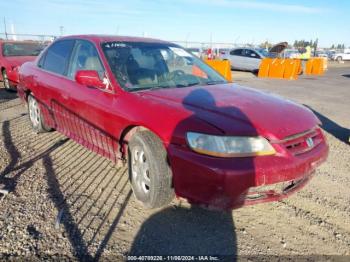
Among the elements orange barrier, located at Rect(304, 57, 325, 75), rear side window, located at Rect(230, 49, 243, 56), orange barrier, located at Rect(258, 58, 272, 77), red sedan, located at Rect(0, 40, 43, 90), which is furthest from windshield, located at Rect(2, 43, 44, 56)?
orange barrier, located at Rect(304, 57, 325, 75)

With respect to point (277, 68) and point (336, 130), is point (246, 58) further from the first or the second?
point (336, 130)

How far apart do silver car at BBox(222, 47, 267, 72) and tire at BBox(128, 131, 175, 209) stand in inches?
739

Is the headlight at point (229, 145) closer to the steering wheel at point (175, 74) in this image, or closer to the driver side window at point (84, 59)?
the steering wheel at point (175, 74)

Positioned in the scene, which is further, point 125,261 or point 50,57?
point 50,57

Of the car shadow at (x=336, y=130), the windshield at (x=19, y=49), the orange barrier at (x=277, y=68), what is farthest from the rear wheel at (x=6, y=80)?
the orange barrier at (x=277, y=68)

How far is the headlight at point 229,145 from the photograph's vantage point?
2.78m

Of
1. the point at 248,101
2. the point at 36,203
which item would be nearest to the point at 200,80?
the point at 248,101

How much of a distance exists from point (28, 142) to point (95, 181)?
198 centimetres

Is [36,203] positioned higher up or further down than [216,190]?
further down

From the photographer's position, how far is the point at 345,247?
2910 millimetres

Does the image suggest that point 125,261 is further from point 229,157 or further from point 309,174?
point 309,174

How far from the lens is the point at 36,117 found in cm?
574

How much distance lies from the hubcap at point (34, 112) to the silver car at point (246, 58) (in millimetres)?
17161

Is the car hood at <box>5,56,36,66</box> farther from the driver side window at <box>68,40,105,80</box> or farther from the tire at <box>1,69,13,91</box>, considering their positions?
the driver side window at <box>68,40,105,80</box>
